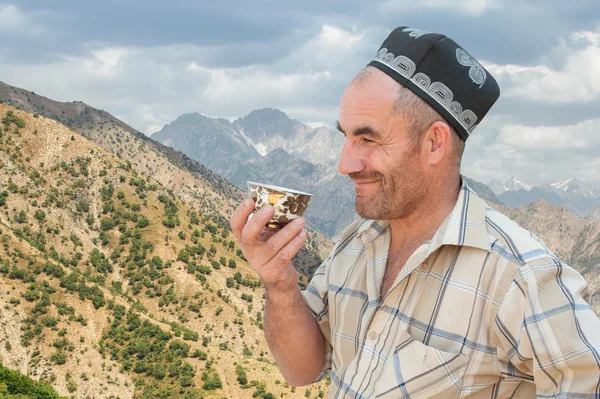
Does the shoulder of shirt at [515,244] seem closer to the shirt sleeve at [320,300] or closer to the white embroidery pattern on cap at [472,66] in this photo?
the white embroidery pattern on cap at [472,66]

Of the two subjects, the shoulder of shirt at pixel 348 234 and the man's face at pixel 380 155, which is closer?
the man's face at pixel 380 155

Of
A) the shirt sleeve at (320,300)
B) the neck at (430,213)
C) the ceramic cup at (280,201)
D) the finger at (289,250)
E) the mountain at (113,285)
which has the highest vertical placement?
the neck at (430,213)

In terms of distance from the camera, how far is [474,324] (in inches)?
118

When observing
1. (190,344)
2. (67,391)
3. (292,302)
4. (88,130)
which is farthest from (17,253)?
(88,130)

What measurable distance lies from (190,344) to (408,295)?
67291mm

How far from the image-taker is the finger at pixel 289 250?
341 centimetres

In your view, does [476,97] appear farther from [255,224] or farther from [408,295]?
[255,224]

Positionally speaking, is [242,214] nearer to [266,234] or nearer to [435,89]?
[266,234]

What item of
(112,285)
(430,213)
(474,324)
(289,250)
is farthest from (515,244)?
(112,285)

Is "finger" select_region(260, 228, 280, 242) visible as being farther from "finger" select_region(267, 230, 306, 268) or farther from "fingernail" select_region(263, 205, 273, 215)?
"fingernail" select_region(263, 205, 273, 215)

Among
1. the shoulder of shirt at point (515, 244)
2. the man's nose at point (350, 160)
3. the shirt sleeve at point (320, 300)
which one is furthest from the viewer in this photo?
the shirt sleeve at point (320, 300)

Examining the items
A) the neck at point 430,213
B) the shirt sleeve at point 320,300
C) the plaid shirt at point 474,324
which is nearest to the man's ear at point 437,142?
the neck at point 430,213

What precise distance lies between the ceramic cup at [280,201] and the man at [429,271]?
0.27 ft

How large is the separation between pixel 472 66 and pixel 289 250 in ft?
4.87
